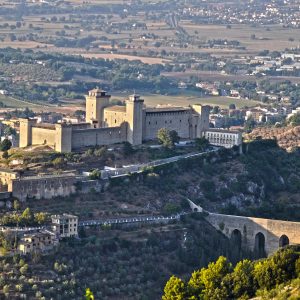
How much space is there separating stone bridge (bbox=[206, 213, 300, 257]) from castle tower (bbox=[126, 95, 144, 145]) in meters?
5.51

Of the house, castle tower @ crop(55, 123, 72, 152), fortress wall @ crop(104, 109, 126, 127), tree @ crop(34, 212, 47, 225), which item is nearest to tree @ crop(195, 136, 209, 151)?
fortress wall @ crop(104, 109, 126, 127)

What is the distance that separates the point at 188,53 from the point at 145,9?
1527 inches

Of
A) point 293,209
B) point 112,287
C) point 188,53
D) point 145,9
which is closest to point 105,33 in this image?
point 188,53

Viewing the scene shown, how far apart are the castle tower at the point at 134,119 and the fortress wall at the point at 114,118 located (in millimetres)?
259

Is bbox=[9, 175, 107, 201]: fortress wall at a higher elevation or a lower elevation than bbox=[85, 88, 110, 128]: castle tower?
lower

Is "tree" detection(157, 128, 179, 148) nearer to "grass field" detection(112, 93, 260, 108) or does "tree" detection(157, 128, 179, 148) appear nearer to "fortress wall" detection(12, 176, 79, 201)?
"fortress wall" detection(12, 176, 79, 201)

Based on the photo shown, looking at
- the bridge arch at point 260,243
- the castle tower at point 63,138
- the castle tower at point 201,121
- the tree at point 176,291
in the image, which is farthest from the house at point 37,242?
the castle tower at point 201,121

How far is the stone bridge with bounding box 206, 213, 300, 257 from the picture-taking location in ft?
189

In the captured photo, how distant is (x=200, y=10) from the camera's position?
6629 inches

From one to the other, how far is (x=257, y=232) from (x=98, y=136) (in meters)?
7.69

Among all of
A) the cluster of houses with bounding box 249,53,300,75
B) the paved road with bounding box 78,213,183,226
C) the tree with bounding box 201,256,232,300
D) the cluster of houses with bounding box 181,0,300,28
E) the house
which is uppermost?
the tree with bounding box 201,256,232,300

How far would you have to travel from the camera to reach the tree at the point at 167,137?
63.7 meters

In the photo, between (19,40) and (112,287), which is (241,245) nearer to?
(112,287)

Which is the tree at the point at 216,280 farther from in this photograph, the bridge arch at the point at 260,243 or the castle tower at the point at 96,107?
the castle tower at the point at 96,107
